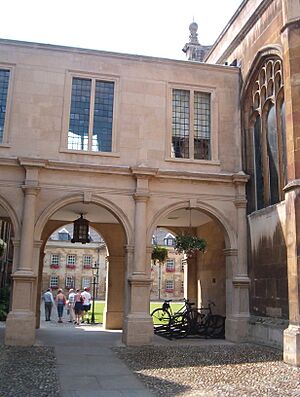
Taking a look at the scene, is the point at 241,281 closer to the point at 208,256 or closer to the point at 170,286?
the point at 208,256

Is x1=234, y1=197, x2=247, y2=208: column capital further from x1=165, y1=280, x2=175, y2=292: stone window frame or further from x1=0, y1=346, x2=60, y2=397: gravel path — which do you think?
x1=165, y1=280, x2=175, y2=292: stone window frame

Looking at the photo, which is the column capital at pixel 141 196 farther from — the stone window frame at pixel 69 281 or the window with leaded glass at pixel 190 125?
the stone window frame at pixel 69 281

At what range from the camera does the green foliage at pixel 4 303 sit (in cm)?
1970

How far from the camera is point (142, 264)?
496 inches

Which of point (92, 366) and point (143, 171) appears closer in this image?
point (92, 366)

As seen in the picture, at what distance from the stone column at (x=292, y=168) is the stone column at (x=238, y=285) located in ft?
9.58

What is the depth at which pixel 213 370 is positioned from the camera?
8.86m

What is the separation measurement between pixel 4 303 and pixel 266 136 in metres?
14.7

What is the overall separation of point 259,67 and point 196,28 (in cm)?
1358

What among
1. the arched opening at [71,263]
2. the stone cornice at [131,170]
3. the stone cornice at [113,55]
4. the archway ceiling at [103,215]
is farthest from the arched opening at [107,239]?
the arched opening at [71,263]

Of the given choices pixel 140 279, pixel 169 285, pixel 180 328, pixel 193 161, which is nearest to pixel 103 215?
pixel 193 161

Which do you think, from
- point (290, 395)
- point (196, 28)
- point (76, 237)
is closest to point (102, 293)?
point (196, 28)

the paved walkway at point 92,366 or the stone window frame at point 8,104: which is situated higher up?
the stone window frame at point 8,104

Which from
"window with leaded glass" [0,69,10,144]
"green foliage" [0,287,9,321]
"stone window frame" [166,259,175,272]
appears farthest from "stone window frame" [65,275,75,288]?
"window with leaded glass" [0,69,10,144]
